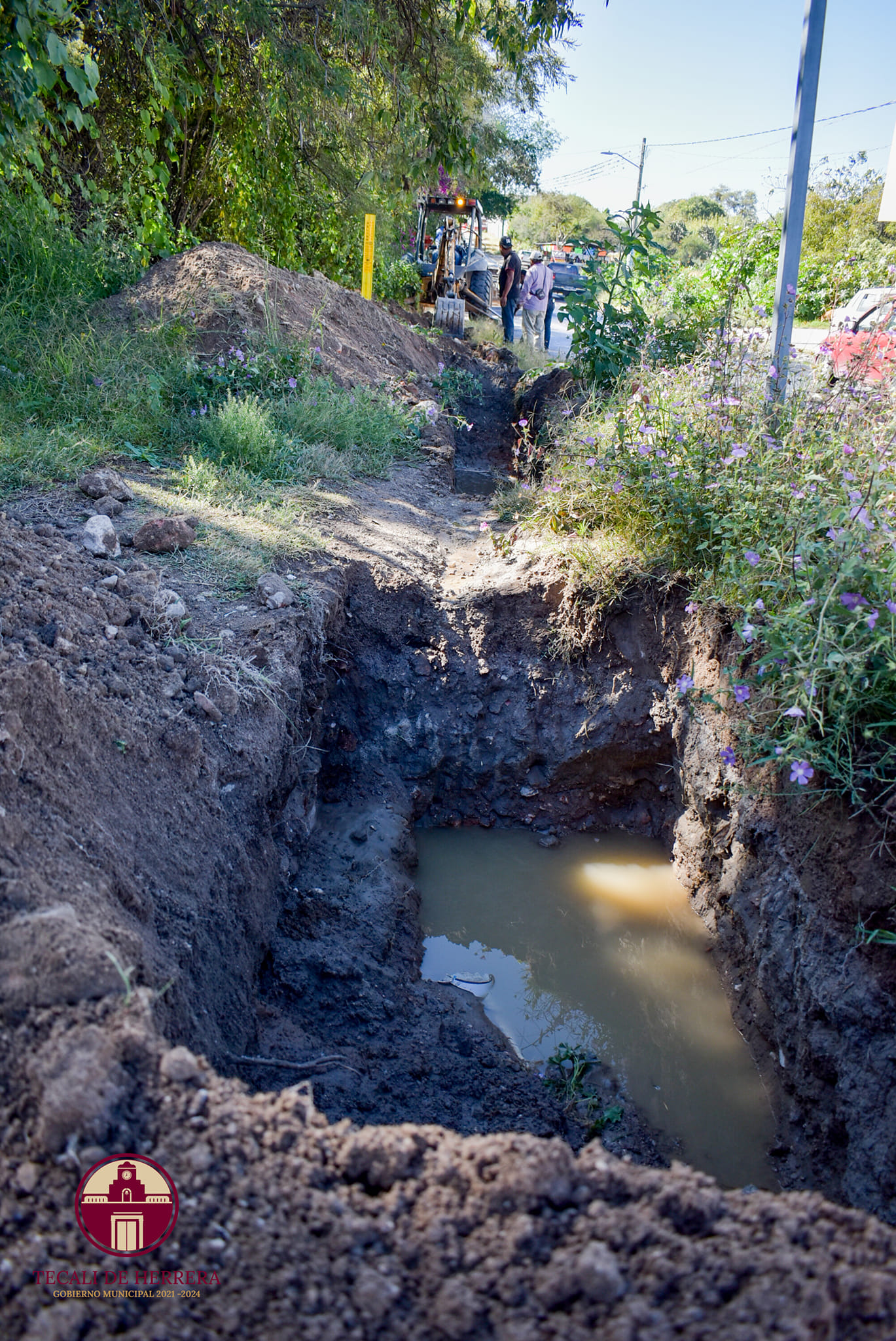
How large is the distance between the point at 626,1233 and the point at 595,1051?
1.89 m

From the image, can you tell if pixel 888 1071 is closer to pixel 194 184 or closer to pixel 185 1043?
pixel 185 1043

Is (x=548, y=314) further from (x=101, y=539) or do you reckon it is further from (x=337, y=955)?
(x=337, y=955)

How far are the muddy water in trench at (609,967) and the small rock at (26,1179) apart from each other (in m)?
2.13

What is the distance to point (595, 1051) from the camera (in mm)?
3186

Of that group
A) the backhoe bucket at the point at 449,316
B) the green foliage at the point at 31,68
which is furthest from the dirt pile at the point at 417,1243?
the backhoe bucket at the point at 449,316

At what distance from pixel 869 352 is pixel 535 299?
11.0 m

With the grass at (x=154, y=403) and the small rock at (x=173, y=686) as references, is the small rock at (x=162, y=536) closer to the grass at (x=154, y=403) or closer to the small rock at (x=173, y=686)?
the grass at (x=154, y=403)

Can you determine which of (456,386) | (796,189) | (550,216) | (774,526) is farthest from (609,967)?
(550,216)

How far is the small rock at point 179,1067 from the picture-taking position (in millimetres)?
1574

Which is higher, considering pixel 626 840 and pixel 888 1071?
pixel 626 840

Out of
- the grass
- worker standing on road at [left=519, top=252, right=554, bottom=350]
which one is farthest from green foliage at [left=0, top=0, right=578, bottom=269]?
worker standing on road at [left=519, top=252, right=554, bottom=350]

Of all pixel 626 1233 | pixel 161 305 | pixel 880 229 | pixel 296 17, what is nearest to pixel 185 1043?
pixel 626 1233

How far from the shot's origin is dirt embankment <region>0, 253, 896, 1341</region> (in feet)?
4.30

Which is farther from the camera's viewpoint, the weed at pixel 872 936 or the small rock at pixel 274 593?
the small rock at pixel 274 593
